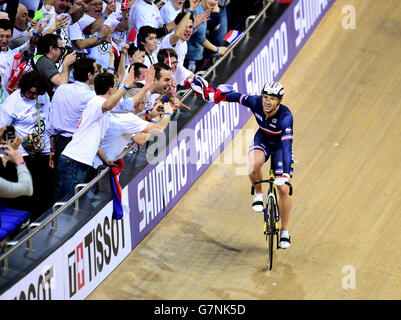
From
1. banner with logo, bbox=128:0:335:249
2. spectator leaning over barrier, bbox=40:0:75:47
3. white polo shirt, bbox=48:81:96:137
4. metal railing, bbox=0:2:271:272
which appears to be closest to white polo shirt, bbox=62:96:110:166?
white polo shirt, bbox=48:81:96:137

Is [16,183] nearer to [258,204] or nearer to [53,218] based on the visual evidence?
[53,218]

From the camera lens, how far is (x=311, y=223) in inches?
389

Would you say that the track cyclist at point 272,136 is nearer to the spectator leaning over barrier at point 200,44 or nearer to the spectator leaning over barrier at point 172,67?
the spectator leaning over barrier at point 172,67

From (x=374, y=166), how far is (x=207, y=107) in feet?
7.48

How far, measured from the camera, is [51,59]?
885 centimetres

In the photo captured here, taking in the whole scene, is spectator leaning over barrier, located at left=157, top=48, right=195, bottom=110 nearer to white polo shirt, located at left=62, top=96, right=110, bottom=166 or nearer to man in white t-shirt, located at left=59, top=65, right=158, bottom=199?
man in white t-shirt, located at left=59, top=65, right=158, bottom=199

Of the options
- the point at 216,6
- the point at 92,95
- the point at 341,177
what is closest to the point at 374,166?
the point at 341,177

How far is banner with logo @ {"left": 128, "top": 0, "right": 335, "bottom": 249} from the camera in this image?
9508 millimetres

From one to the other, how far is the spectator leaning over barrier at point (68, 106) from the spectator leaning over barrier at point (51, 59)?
30 cm

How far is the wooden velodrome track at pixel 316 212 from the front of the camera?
8.82 metres

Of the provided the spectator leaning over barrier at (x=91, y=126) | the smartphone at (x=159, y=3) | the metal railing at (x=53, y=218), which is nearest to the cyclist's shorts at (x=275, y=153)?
the metal railing at (x=53, y=218)

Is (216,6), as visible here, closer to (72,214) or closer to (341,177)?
(341,177)

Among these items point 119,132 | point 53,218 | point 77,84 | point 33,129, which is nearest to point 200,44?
point 119,132

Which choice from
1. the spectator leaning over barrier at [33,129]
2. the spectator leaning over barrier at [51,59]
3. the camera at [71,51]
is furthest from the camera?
the camera at [71,51]
